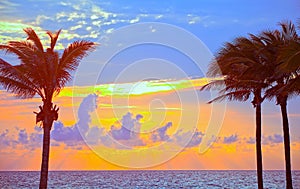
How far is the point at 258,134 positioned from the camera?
31.2m

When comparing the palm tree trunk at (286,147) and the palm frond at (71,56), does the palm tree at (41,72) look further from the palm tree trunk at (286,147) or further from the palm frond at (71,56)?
the palm tree trunk at (286,147)

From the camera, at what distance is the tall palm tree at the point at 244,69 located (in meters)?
29.7

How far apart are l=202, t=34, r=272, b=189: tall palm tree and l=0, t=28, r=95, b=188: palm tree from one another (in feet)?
22.1

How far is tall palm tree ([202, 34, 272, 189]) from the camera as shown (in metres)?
29.7

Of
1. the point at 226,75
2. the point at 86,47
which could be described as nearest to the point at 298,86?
the point at 226,75

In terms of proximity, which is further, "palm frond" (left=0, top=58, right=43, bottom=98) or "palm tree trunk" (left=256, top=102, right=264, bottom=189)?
"palm tree trunk" (left=256, top=102, right=264, bottom=189)

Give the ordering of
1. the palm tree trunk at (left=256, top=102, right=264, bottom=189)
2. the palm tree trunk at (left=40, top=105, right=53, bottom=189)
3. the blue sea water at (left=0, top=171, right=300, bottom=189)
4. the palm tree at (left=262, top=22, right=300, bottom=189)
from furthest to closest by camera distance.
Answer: the blue sea water at (left=0, top=171, right=300, bottom=189) < the palm tree trunk at (left=256, top=102, right=264, bottom=189) < the palm tree at (left=262, top=22, right=300, bottom=189) < the palm tree trunk at (left=40, top=105, right=53, bottom=189)

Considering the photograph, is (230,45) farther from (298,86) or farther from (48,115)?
(48,115)

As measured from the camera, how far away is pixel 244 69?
30141mm

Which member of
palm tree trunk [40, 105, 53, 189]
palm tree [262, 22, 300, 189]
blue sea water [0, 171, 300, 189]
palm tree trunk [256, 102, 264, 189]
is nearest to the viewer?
palm tree trunk [40, 105, 53, 189]

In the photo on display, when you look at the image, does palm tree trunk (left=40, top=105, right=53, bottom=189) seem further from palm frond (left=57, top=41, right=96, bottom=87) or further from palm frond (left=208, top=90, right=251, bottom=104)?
palm frond (left=208, top=90, right=251, bottom=104)

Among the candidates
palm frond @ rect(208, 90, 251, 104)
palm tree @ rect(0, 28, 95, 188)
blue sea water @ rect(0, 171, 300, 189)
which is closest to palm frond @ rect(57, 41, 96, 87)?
palm tree @ rect(0, 28, 95, 188)

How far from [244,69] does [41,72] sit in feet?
33.1

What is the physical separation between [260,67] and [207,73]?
2632 mm
